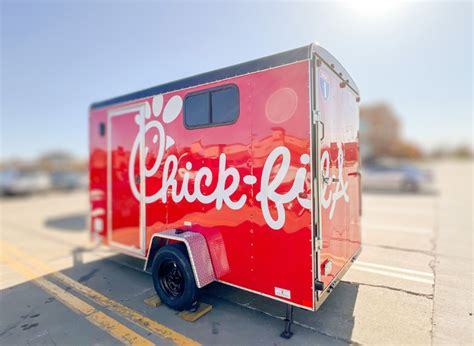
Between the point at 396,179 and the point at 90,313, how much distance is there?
16.3 m

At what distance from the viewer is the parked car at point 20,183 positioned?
17609mm

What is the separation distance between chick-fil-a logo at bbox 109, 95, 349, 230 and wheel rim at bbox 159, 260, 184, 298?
0.88 m

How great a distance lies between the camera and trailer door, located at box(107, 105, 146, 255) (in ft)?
15.7

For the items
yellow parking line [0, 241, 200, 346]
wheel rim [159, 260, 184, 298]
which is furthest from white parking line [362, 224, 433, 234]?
yellow parking line [0, 241, 200, 346]

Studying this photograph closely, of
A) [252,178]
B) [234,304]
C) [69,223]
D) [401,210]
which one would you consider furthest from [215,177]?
[401,210]

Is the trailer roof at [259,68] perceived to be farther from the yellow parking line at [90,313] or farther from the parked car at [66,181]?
the parked car at [66,181]

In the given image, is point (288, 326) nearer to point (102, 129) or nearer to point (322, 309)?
point (322, 309)

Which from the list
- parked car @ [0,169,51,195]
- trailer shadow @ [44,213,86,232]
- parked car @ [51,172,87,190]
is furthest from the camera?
parked car @ [51,172,87,190]

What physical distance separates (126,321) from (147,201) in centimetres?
174

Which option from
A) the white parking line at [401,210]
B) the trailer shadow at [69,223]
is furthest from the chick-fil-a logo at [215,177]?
the white parking line at [401,210]

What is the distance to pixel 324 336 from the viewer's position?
3135 millimetres

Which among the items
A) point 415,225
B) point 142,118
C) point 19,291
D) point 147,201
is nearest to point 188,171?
point 147,201

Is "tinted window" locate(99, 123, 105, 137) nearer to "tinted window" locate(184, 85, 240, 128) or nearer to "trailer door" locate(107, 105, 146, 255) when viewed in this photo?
"trailer door" locate(107, 105, 146, 255)

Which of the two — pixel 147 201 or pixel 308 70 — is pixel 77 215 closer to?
pixel 147 201
